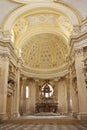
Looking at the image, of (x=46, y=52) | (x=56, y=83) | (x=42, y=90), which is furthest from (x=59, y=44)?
(x=42, y=90)

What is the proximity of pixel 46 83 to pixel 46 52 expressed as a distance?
16.2ft

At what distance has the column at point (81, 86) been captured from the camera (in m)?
13.1

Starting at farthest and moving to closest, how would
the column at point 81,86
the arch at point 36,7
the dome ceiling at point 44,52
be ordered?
the dome ceiling at point 44,52 < the arch at point 36,7 < the column at point 81,86

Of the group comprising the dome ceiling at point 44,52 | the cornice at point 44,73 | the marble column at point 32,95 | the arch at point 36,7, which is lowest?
the marble column at point 32,95

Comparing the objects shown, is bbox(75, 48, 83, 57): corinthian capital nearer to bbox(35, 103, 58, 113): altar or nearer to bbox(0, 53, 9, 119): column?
bbox(0, 53, 9, 119): column

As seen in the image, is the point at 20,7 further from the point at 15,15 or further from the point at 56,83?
the point at 56,83

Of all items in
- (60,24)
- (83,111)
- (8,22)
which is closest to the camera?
(83,111)

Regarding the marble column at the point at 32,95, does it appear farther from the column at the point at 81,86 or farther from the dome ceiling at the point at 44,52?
the column at the point at 81,86

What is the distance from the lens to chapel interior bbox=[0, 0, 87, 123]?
1458cm

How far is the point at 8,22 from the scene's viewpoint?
16250mm

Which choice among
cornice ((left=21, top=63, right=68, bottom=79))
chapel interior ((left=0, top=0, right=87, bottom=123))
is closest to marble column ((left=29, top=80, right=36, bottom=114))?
chapel interior ((left=0, top=0, right=87, bottom=123))

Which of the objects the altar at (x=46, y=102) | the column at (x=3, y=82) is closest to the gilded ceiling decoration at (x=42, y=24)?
the column at (x=3, y=82)

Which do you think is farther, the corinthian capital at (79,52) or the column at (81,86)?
the corinthian capital at (79,52)

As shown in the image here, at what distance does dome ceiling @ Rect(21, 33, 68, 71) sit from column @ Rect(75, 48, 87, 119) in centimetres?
890
